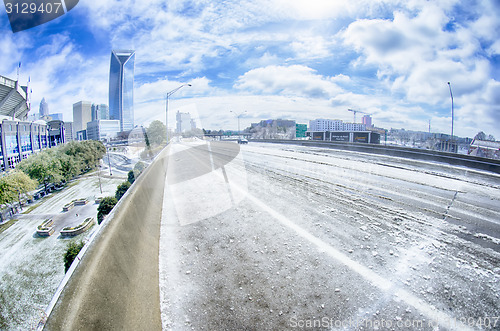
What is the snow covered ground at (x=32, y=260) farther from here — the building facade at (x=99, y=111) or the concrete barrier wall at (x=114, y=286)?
the building facade at (x=99, y=111)

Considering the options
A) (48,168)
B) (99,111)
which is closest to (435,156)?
(48,168)

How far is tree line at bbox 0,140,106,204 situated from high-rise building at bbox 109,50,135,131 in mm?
12693

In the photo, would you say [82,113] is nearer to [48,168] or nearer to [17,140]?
[17,140]

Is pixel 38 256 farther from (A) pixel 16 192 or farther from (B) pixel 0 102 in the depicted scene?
(B) pixel 0 102

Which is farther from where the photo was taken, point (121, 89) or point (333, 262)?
point (121, 89)

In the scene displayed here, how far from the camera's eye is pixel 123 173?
5591 centimetres

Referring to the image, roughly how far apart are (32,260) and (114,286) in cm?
2638

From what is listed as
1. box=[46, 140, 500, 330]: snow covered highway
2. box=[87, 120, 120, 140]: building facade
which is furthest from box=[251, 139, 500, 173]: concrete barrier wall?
box=[87, 120, 120, 140]: building facade

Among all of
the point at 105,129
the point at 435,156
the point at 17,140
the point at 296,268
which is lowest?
the point at 296,268

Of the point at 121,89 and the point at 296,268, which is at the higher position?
the point at 121,89

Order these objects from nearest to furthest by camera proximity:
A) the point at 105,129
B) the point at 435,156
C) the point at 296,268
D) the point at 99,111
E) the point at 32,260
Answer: the point at 296,268 → the point at 435,156 → the point at 32,260 → the point at 105,129 → the point at 99,111

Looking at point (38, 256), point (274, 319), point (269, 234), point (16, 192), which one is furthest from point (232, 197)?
point (16, 192)

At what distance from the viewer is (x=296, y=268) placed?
3.32m

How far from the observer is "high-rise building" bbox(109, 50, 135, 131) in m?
42.3
